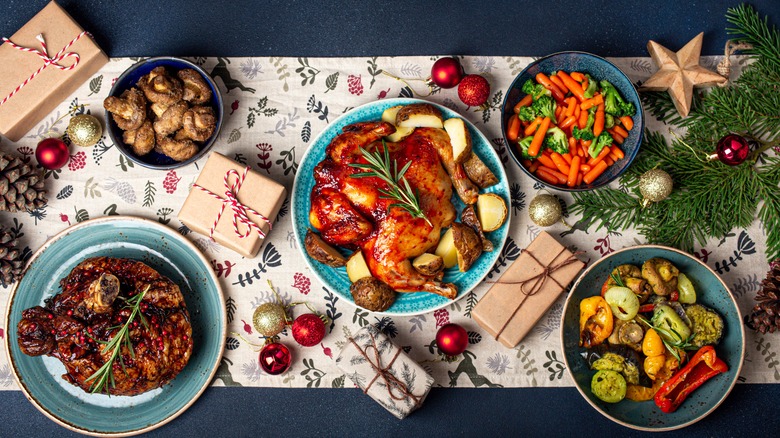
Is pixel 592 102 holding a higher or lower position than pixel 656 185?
higher

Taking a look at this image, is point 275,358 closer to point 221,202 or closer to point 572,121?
point 221,202

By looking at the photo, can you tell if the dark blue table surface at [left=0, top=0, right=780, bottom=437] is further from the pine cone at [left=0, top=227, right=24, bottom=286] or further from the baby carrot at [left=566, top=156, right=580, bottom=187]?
the pine cone at [left=0, top=227, right=24, bottom=286]

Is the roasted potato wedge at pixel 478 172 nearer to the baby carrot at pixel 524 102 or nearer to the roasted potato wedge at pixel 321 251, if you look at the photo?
the baby carrot at pixel 524 102

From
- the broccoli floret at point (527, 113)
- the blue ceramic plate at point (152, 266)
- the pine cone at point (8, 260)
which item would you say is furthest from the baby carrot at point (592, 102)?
the pine cone at point (8, 260)

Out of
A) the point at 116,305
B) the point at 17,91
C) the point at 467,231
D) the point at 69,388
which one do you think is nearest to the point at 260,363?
the point at 116,305

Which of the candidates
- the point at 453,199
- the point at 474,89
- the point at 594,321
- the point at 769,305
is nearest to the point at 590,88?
the point at 474,89

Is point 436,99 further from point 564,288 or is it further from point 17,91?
point 17,91

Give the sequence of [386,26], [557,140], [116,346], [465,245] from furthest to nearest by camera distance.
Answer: [386,26] → [557,140] → [465,245] → [116,346]
